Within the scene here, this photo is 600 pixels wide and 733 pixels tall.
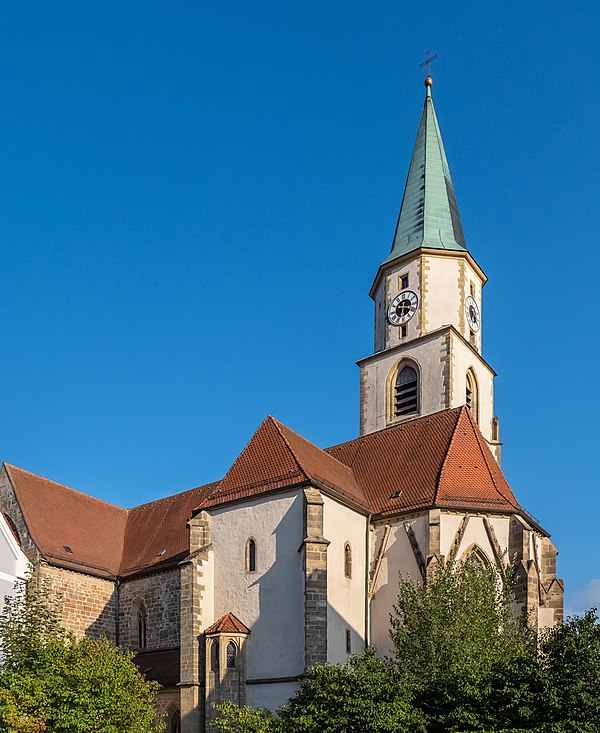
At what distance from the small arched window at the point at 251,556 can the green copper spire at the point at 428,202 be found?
16352 millimetres

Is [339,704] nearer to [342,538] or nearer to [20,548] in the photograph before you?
[342,538]

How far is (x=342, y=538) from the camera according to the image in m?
29.5

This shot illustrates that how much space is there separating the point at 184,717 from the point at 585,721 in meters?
12.2

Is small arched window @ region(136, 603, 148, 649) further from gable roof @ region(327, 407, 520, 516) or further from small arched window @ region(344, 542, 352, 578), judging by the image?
small arched window @ region(344, 542, 352, 578)

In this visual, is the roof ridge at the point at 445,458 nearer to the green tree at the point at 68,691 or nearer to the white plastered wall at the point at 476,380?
the white plastered wall at the point at 476,380

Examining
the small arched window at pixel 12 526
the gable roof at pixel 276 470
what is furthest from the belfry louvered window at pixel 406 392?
the small arched window at pixel 12 526

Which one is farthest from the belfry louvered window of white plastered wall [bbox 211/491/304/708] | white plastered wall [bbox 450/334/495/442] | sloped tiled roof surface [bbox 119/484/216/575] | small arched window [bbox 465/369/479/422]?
white plastered wall [bbox 211/491/304/708]

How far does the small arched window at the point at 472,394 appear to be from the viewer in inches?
1539

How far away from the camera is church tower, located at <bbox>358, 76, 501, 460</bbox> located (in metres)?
38.2

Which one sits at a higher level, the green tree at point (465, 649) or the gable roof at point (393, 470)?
the gable roof at point (393, 470)

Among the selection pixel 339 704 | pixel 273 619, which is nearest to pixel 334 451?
pixel 273 619

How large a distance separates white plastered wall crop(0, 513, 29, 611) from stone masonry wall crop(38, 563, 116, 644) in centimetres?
67

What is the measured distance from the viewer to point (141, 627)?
35.1 meters

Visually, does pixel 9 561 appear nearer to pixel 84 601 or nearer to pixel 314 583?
pixel 84 601
